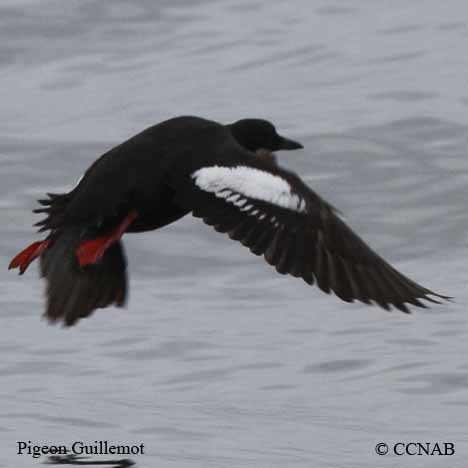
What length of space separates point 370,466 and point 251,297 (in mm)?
2322

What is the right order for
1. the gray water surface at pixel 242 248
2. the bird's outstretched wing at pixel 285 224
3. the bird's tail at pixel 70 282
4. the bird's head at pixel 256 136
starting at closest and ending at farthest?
1. the bird's outstretched wing at pixel 285 224
2. the bird's tail at pixel 70 282
3. the bird's head at pixel 256 136
4. the gray water surface at pixel 242 248

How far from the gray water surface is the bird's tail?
2.19ft

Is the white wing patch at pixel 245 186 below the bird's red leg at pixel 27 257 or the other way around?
the other way around

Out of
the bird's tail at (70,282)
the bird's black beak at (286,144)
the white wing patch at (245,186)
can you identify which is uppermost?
the bird's black beak at (286,144)

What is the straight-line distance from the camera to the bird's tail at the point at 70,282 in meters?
7.16

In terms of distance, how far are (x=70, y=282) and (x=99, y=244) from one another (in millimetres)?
184

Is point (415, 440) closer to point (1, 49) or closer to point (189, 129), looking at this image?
point (189, 129)

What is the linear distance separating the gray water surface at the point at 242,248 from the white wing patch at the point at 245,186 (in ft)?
3.50

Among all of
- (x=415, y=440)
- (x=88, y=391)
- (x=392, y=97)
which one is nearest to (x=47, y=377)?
(x=88, y=391)

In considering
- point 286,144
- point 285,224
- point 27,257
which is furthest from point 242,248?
point 285,224

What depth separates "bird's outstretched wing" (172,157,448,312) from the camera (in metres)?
7.01

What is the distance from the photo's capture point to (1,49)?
13.4 meters

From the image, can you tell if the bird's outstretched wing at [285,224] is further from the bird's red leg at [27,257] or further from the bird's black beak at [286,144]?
the bird's black beak at [286,144]

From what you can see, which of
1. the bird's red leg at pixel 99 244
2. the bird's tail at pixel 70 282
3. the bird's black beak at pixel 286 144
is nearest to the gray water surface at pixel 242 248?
the bird's tail at pixel 70 282
